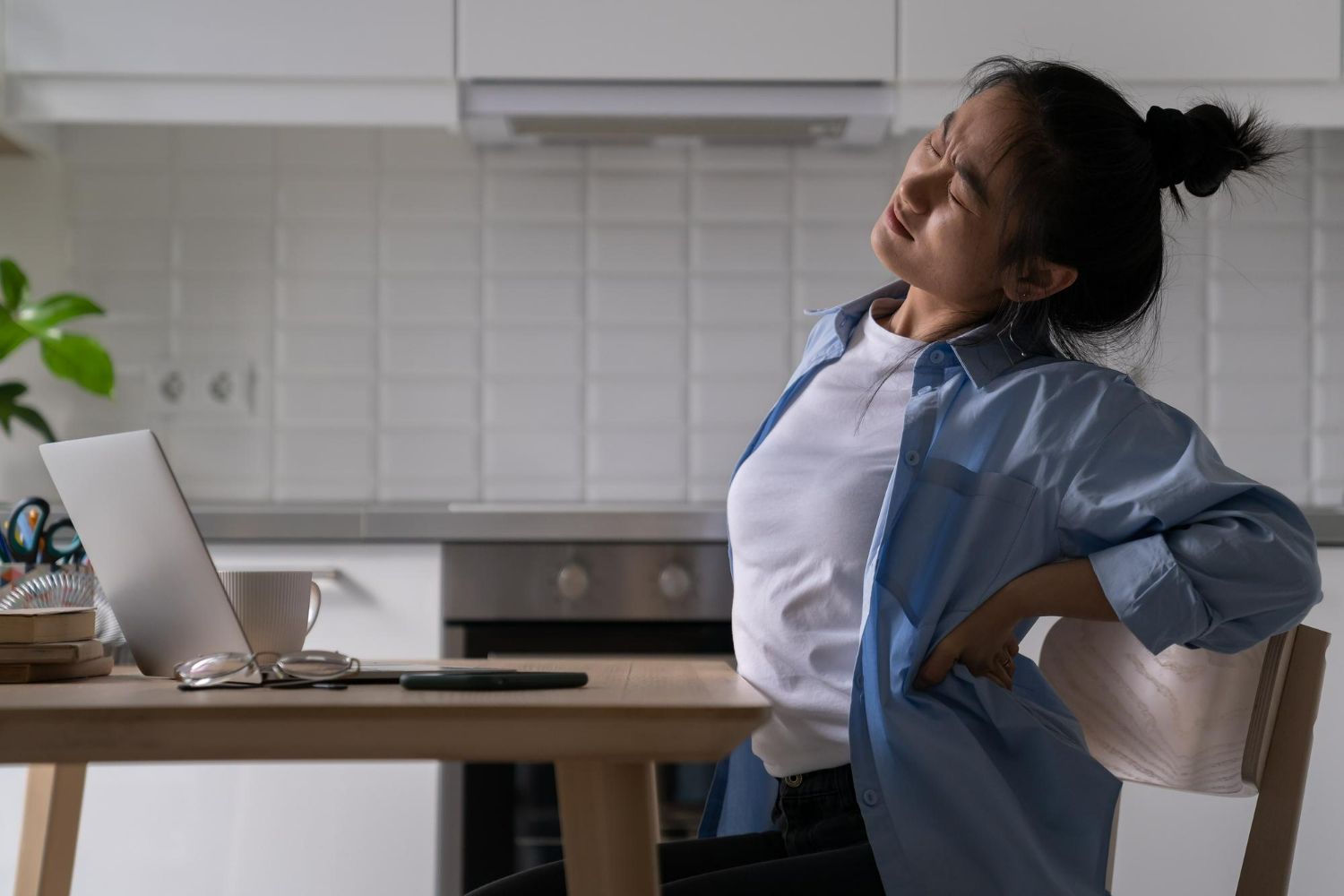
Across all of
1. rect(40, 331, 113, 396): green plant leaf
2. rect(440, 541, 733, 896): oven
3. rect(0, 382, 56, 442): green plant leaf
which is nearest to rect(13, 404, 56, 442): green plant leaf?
rect(0, 382, 56, 442): green plant leaf

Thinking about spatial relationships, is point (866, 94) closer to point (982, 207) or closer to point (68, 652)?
point (982, 207)

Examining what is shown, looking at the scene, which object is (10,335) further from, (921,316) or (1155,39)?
(1155,39)

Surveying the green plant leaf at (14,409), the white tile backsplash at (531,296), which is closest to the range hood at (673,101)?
the white tile backsplash at (531,296)

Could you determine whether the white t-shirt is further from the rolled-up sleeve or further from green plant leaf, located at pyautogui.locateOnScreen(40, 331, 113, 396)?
green plant leaf, located at pyautogui.locateOnScreen(40, 331, 113, 396)

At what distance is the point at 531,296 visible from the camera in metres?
2.58

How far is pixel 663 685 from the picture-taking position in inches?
34.6

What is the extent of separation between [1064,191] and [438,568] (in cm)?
114

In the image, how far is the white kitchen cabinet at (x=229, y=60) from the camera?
7.06ft

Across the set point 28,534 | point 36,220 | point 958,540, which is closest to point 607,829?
point 958,540

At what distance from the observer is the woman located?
3.25 ft

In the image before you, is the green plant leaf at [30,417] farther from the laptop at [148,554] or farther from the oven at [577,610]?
the laptop at [148,554]

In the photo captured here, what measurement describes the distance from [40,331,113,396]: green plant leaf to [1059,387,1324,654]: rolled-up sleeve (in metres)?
1.82

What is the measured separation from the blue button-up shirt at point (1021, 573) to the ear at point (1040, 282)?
0.08m

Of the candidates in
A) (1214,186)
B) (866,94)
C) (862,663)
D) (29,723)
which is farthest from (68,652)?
(866,94)
